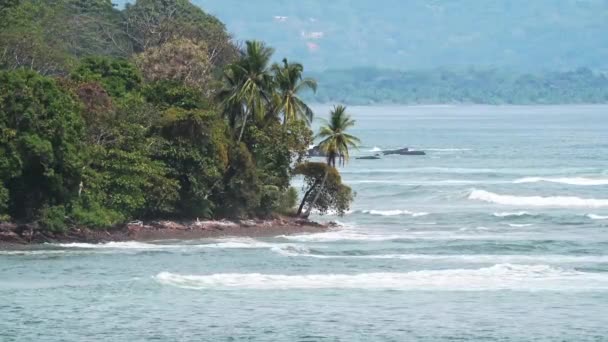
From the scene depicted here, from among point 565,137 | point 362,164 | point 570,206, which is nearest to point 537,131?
point 565,137

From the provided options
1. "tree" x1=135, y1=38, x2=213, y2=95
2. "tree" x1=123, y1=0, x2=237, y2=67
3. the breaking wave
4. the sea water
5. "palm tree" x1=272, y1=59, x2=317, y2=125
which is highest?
"tree" x1=123, y1=0, x2=237, y2=67

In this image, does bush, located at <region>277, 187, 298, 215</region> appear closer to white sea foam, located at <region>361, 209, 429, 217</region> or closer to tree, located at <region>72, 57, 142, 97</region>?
white sea foam, located at <region>361, 209, 429, 217</region>

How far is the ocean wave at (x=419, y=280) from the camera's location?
41406 mm

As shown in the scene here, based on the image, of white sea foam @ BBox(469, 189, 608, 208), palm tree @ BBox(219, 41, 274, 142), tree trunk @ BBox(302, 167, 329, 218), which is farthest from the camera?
white sea foam @ BBox(469, 189, 608, 208)

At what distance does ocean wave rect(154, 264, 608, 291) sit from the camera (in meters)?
41.4

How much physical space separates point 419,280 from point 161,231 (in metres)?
13.8

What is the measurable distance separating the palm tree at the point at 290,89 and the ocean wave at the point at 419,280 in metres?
16.9

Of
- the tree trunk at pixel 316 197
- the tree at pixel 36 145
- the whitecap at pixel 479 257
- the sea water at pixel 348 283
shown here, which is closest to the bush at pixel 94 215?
the tree at pixel 36 145

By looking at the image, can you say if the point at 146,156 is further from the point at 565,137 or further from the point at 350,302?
the point at 565,137

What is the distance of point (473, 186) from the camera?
8250 centimetres

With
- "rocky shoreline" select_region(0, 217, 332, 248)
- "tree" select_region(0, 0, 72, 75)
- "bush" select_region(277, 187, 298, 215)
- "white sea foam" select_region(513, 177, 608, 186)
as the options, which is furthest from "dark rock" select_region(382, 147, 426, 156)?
"rocky shoreline" select_region(0, 217, 332, 248)

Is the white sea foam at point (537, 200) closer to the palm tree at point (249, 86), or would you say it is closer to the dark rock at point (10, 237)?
the palm tree at point (249, 86)

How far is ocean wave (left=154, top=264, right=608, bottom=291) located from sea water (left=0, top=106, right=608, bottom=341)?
0.06m

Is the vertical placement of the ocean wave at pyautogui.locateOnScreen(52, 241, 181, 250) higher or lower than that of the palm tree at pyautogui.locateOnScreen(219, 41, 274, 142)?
lower
